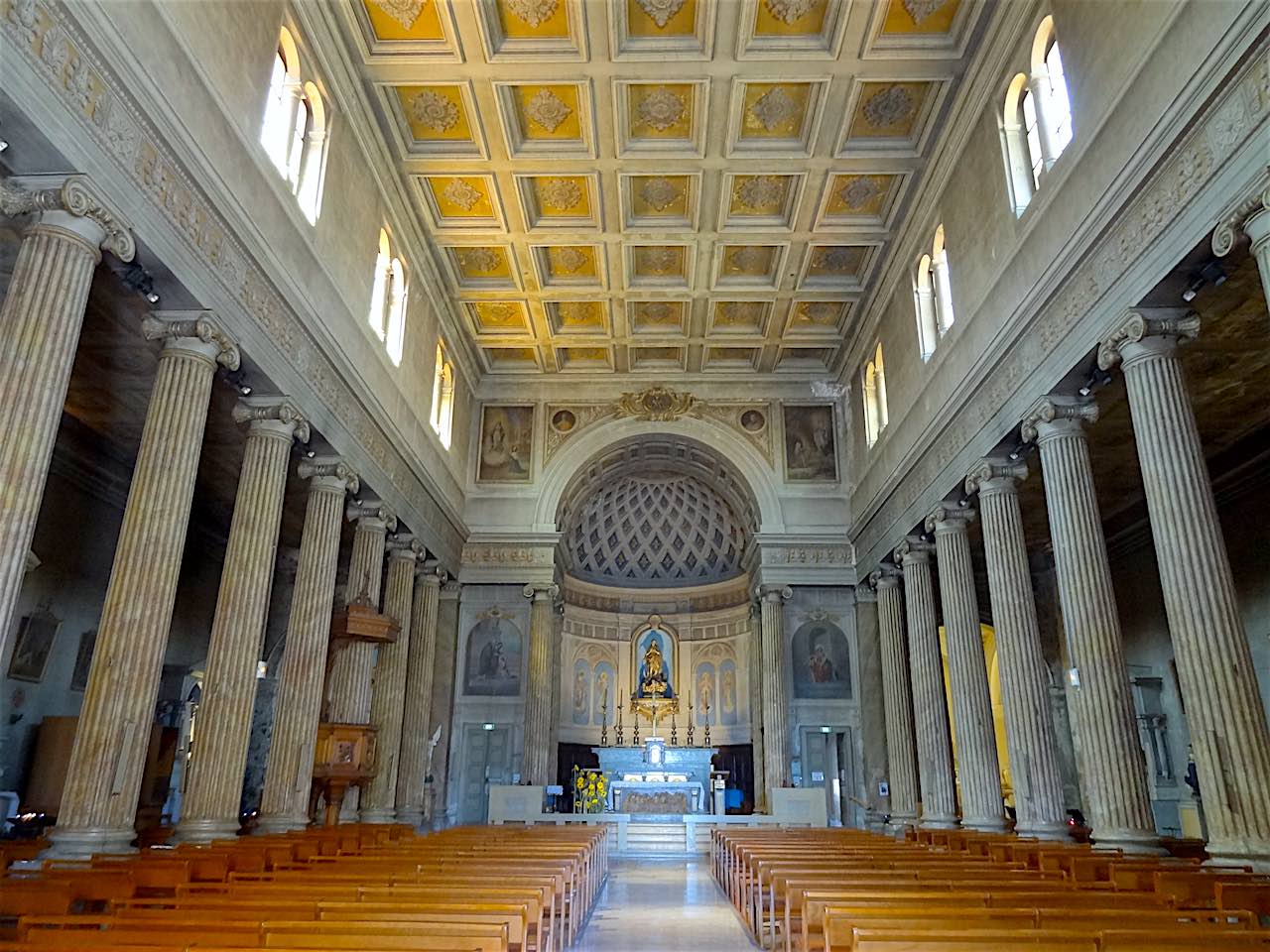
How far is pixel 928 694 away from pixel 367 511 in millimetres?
11799

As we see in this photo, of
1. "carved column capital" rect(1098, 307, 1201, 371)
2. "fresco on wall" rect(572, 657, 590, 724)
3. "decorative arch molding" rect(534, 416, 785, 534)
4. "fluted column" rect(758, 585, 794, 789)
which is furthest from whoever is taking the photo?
"fresco on wall" rect(572, 657, 590, 724)

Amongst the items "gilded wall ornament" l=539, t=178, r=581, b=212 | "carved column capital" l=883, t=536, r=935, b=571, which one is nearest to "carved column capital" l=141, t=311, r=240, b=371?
"gilded wall ornament" l=539, t=178, r=581, b=212

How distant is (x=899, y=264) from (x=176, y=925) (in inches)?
722

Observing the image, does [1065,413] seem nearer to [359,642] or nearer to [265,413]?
[265,413]

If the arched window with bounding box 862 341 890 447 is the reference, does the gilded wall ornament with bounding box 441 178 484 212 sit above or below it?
above

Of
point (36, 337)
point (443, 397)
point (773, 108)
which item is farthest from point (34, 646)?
point (773, 108)

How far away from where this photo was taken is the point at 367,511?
17141mm

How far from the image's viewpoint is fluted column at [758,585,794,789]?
73.3 ft

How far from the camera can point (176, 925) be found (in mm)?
4512

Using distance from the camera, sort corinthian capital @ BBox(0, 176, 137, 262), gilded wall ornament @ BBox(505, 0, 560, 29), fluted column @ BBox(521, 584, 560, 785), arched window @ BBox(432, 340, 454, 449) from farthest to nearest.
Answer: fluted column @ BBox(521, 584, 560, 785)
arched window @ BBox(432, 340, 454, 449)
gilded wall ornament @ BBox(505, 0, 560, 29)
corinthian capital @ BBox(0, 176, 137, 262)

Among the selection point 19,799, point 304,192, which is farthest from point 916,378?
point 19,799

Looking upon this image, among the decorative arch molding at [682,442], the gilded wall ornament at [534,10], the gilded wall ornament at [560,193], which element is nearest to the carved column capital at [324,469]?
the gilded wall ornament at [560,193]

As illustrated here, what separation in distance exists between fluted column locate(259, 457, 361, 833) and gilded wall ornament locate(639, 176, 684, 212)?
27.3 feet

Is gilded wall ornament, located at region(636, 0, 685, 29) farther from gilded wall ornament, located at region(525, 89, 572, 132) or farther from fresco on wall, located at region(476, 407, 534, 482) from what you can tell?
fresco on wall, located at region(476, 407, 534, 482)
